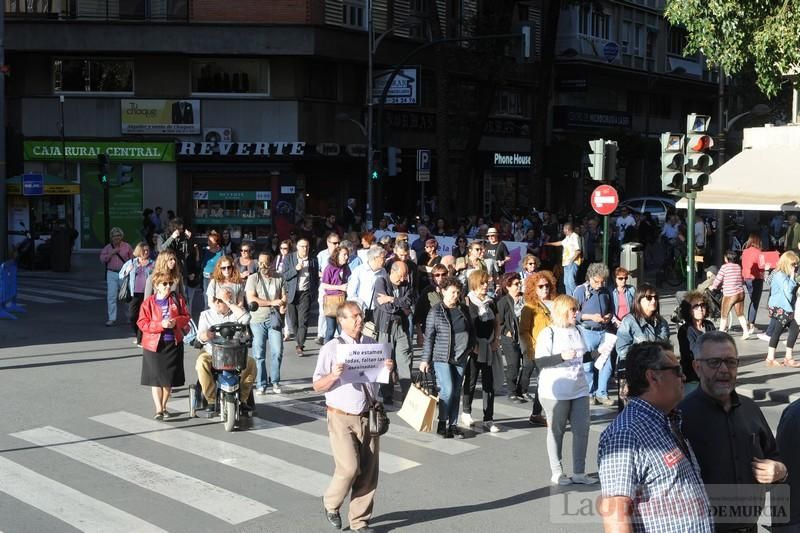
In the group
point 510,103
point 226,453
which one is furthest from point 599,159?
point 510,103

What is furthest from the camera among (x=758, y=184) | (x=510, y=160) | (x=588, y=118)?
(x=588, y=118)

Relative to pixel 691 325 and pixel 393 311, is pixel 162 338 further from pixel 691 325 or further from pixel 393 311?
pixel 691 325

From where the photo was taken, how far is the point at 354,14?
3759cm

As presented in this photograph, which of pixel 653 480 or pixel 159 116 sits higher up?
pixel 159 116

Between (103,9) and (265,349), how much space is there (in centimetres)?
2552

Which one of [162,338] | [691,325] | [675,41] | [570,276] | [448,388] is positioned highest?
[675,41]

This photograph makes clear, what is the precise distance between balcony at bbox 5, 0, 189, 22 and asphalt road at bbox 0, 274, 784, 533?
2343 centimetres

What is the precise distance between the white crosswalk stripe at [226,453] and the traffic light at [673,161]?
6408 millimetres

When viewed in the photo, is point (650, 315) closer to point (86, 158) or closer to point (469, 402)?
point (469, 402)

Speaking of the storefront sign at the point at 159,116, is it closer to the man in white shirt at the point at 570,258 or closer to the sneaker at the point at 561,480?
the man in white shirt at the point at 570,258

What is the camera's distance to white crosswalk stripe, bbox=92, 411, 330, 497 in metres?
9.27

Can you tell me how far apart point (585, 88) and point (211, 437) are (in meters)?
41.1

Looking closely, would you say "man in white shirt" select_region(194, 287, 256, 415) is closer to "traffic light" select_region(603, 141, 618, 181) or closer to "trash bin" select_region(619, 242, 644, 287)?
"trash bin" select_region(619, 242, 644, 287)

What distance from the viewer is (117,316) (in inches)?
798
